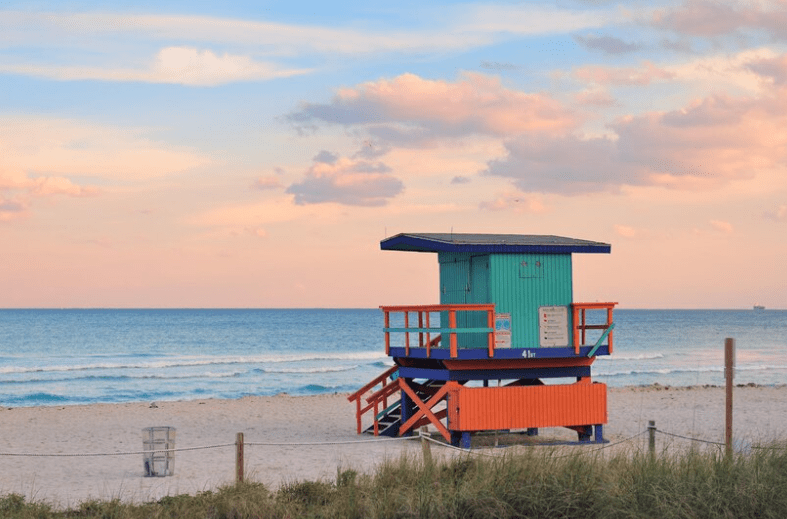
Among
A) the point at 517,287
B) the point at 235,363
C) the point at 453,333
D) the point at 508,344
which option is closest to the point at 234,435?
the point at 453,333

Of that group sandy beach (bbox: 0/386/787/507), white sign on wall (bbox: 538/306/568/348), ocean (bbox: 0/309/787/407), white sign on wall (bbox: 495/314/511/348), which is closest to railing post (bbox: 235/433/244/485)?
sandy beach (bbox: 0/386/787/507)

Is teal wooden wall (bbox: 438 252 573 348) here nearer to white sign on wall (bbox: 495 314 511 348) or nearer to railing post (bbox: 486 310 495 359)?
white sign on wall (bbox: 495 314 511 348)

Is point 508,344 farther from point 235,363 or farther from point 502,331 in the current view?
point 235,363

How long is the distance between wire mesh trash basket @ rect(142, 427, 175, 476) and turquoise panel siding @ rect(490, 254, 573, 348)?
6.12 m

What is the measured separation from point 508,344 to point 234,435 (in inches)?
267

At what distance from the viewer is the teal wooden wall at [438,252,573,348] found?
61.8 feet

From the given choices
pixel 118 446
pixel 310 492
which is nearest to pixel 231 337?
pixel 118 446

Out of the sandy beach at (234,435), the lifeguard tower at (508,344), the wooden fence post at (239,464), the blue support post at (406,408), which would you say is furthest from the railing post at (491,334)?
the wooden fence post at (239,464)

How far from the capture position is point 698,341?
309ft

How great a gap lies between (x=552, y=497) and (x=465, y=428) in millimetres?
6822

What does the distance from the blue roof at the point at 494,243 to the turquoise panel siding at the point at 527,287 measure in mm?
164

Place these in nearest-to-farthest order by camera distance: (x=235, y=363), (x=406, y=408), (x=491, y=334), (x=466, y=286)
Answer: (x=491, y=334) → (x=466, y=286) → (x=406, y=408) → (x=235, y=363)

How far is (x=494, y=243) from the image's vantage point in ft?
61.1

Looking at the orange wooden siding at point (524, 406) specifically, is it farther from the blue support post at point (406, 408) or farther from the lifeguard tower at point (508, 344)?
the blue support post at point (406, 408)
